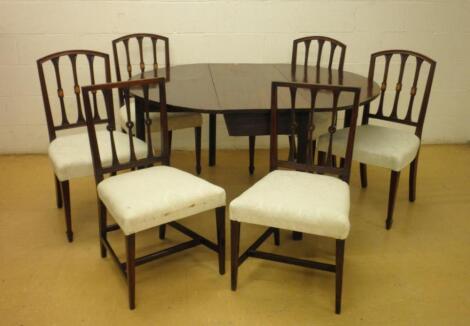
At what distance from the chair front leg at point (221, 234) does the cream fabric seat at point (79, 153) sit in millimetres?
547

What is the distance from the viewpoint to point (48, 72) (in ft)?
11.3

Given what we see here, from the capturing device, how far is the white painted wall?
3.34m

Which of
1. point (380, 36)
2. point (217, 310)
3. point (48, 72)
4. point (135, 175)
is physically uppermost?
point (380, 36)

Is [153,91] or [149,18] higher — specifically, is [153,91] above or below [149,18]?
below

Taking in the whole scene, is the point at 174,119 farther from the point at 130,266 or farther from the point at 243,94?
the point at 130,266

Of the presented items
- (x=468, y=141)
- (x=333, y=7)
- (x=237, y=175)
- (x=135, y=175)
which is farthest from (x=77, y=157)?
(x=468, y=141)

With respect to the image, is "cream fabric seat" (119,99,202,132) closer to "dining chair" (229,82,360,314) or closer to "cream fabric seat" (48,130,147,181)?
"cream fabric seat" (48,130,147,181)

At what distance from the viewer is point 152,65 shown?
3480 mm

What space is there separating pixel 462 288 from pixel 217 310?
1.12m

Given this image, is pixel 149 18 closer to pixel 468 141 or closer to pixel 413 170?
pixel 413 170

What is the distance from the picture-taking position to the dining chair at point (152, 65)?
2928 mm

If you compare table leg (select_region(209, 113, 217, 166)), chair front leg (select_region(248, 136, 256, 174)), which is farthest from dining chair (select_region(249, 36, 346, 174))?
table leg (select_region(209, 113, 217, 166))

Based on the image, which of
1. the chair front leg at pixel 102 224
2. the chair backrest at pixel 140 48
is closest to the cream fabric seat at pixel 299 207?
the chair front leg at pixel 102 224

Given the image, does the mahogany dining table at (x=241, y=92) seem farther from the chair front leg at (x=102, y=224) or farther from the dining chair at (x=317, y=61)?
the chair front leg at (x=102, y=224)
